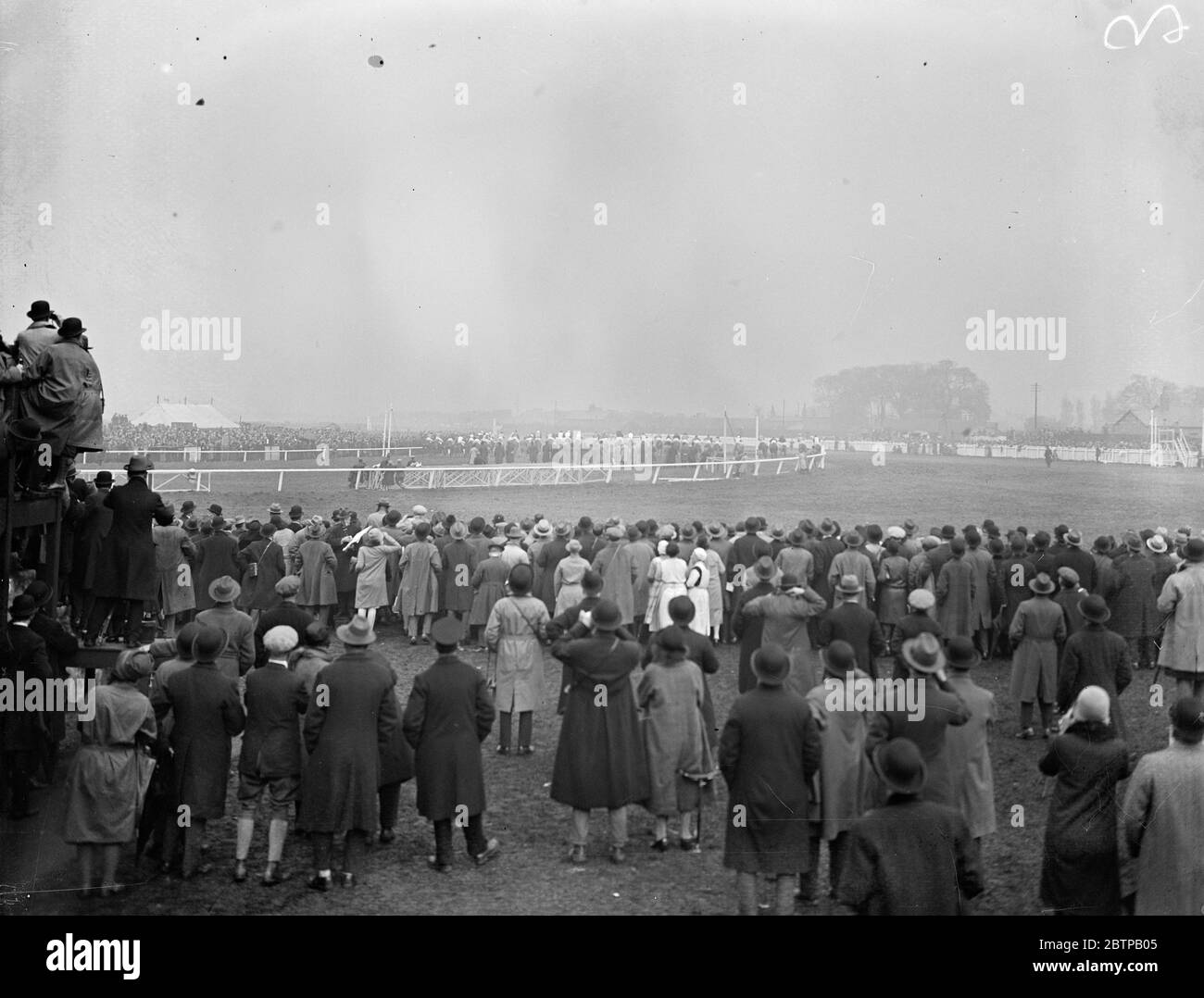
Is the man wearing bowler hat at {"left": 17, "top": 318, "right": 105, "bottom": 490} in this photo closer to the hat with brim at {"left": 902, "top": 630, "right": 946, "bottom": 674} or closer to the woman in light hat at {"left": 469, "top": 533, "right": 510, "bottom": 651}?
the woman in light hat at {"left": 469, "top": 533, "right": 510, "bottom": 651}

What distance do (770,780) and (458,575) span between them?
7.58 m

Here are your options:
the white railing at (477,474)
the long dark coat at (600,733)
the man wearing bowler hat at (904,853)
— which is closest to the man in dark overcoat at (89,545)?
the long dark coat at (600,733)

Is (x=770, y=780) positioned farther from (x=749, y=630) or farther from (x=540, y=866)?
(x=749, y=630)

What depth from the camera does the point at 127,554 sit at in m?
9.73

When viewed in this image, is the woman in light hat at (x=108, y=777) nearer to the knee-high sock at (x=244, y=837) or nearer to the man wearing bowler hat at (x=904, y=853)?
the knee-high sock at (x=244, y=837)

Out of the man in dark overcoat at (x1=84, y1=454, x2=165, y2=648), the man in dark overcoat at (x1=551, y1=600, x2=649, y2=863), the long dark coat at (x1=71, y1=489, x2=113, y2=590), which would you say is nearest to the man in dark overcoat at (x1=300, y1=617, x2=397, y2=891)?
the man in dark overcoat at (x1=551, y1=600, x2=649, y2=863)

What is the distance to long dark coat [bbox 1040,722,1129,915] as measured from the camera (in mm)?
5531

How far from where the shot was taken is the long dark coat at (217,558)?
40.8 feet

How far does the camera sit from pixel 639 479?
30312 millimetres

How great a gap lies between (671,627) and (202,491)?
2141 centimetres

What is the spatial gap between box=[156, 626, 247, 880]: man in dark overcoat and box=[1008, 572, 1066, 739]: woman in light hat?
7.04 metres

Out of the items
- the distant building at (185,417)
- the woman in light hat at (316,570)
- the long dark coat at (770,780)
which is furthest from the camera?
the distant building at (185,417)

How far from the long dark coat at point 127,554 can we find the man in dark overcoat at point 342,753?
13.7 feet
